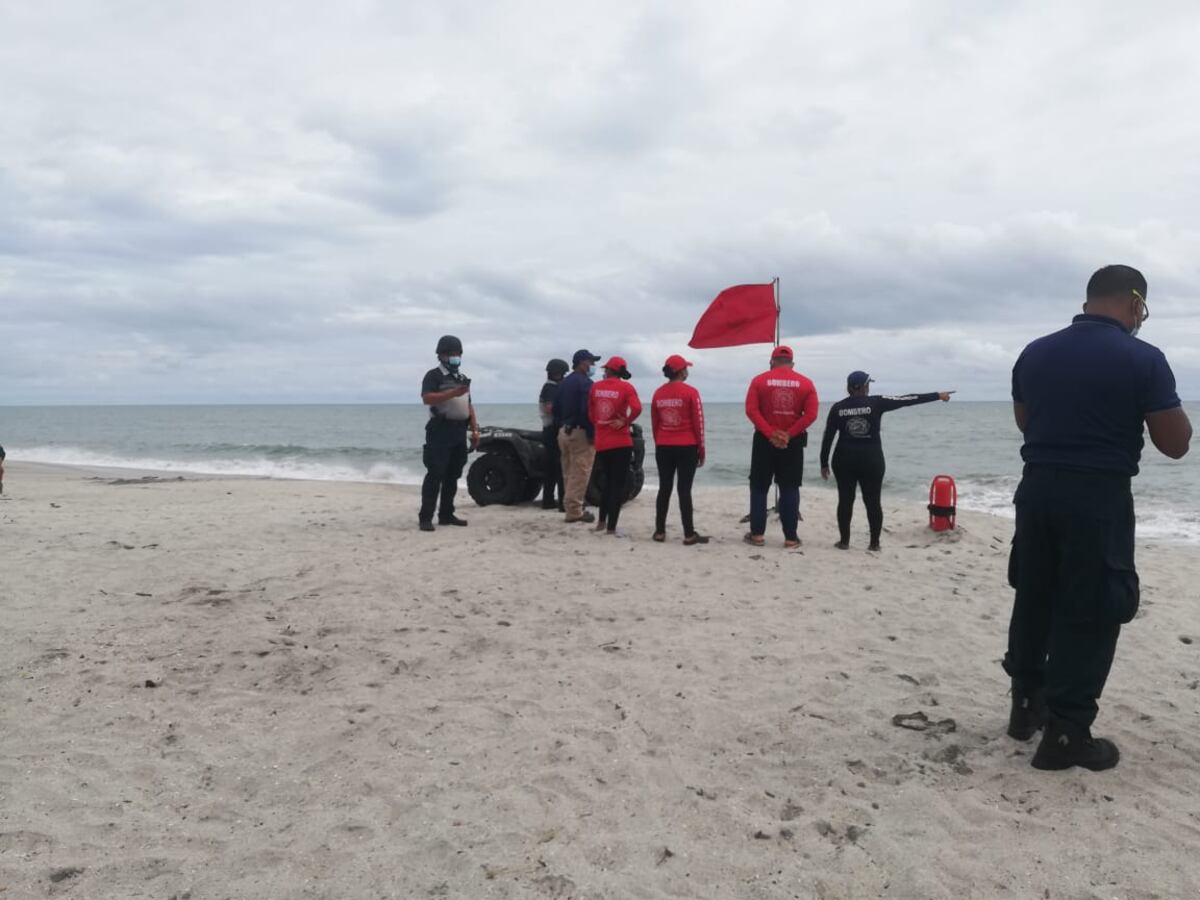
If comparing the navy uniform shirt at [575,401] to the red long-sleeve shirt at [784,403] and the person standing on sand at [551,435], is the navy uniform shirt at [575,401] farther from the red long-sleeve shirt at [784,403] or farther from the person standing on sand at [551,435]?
the red long-sleeve shirt at [784,403]

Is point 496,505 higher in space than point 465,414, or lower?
lower

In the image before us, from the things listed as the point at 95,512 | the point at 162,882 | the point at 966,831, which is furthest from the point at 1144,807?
the point at 95,512

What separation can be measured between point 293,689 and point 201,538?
4.49 meters

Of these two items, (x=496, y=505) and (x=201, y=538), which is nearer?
(x=201, y=538)

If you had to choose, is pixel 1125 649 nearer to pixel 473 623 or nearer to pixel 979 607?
pixel 979 607

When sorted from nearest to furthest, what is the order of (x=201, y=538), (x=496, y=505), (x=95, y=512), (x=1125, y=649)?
(x=1125, y=649), (x=201, y=538), (x=95, y=512), (x=496, y=505)

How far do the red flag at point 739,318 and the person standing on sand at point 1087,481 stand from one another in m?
6.25

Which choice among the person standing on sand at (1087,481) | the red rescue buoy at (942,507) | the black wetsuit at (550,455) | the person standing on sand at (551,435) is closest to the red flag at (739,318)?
the person standing on sand at (551,435)

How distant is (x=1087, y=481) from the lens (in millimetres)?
3305

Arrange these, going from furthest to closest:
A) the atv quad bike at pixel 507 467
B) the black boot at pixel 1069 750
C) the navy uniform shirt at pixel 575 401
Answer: the atv quad bike at pixel 507 467 < the navy uniform shirt at pixel 575 401 < the black boot at pixel 1069 750

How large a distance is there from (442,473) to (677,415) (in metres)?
2.63

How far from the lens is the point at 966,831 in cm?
303

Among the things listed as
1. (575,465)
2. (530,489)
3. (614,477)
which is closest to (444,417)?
(575,465)

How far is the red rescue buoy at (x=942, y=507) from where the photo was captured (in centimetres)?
969
